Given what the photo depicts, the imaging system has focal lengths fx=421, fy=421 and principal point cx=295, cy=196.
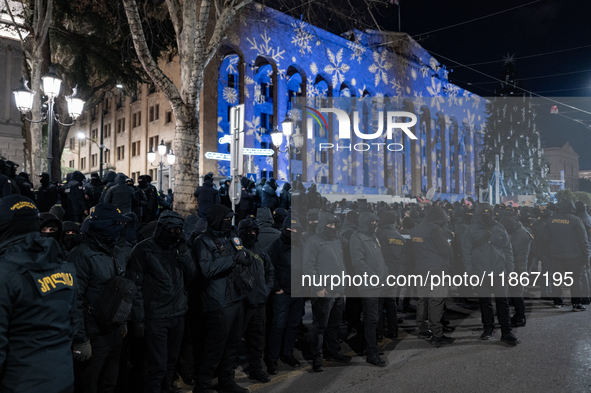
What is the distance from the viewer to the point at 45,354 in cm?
258

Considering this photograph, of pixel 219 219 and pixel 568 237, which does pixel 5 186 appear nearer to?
pixel 219 219

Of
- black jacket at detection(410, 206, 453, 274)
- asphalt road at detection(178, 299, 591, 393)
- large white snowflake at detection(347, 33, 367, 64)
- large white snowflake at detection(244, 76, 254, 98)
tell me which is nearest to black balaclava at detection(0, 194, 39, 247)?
asphalt road at detection(178, 299, 591, 393)

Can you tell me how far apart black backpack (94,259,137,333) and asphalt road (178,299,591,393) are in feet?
7.53

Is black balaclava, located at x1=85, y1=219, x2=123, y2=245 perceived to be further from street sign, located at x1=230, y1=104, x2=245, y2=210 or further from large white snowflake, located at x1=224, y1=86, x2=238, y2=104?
large white snowflake, located at x1=224, y1=86, x2=238, y2=104

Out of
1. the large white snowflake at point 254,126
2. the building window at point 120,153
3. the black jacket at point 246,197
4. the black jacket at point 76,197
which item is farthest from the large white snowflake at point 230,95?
the black jacket at point 76,197

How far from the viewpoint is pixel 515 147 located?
46938mm

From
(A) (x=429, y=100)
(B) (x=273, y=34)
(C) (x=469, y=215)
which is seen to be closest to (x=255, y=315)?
(C) (x=469, y=215)

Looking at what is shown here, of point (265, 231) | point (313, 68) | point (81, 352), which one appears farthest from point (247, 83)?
point (81, 352)

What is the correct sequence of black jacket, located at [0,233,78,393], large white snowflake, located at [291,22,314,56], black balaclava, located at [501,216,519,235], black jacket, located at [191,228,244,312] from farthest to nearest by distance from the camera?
large white snowflake, located at [291,22,314,56] → black balaclava, located at [501,216,519,235] → black jacket, located at [191,228,244,312] → black jacket, located at [0,233,78,393]

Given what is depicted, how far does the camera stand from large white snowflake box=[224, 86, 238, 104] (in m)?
29.0

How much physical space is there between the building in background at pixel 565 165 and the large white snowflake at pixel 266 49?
71.7 feet

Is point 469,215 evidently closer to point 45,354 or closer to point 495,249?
point 495,249

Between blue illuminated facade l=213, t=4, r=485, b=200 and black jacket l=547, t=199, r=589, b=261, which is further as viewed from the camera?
blue illuminated facade l=213, t=4, r=485, b=200

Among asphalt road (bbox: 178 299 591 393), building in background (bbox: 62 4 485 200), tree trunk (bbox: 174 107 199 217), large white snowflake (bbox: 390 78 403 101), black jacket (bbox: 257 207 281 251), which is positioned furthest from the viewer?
large white snowflake (bbox: 390 78 403 101)
